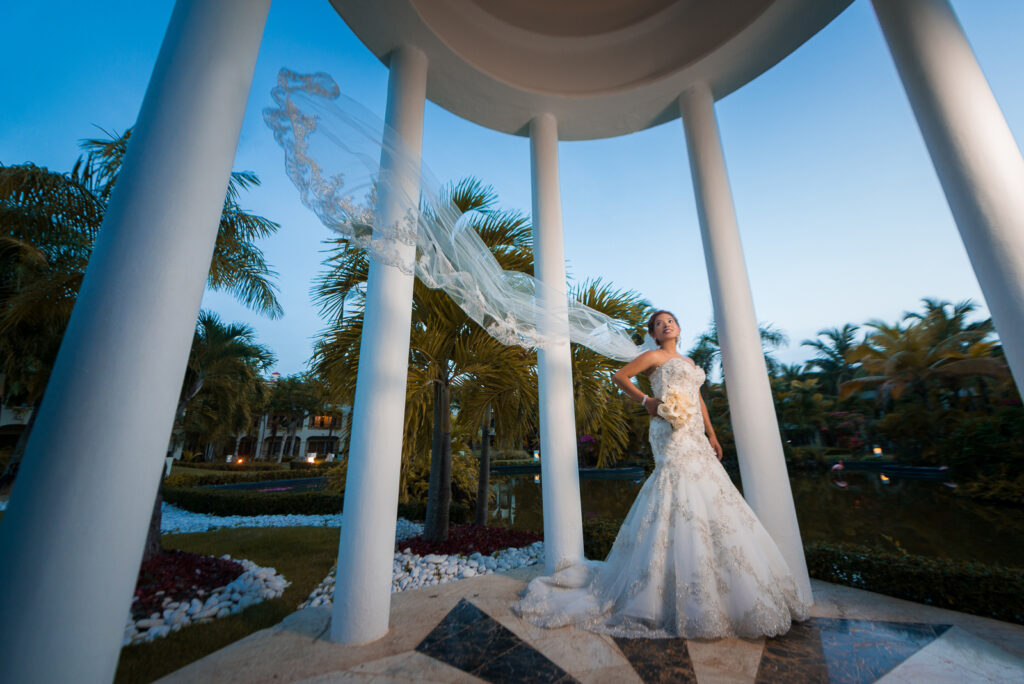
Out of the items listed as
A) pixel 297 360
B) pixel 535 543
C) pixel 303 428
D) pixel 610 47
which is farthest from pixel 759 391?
pixel 297 360

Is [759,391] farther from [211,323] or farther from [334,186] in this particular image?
[211,323]

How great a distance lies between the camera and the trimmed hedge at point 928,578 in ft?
8.95

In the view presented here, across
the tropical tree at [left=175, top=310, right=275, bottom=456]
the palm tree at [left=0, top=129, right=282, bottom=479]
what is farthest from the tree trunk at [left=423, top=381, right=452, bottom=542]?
the tropical tree at [left=175, top=310, right=275, bottom=456]

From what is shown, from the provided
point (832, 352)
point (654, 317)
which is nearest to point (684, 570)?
point (654, 317)

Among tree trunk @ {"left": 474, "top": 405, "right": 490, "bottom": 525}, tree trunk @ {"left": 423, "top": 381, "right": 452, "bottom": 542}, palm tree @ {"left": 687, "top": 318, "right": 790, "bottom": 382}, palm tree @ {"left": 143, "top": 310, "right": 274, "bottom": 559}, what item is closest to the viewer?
tree trunk @ {"left": 423, "top": 381, "right": 452, "bottom": 542}

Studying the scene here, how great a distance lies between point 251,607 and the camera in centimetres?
346

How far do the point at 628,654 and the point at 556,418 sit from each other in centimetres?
187

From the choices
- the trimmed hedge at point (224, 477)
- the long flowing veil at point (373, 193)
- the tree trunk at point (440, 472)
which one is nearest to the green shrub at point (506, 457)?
the trimmed hedge at point (224, 477)

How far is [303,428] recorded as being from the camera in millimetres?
44781

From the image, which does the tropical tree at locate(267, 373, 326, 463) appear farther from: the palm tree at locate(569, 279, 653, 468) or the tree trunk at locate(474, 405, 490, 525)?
the palm tree at locate(569, 279, 653, 468)

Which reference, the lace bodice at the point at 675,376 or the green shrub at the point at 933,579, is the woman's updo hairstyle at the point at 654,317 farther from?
the green shrub at the point at 933,579

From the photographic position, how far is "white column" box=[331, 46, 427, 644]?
2508mm

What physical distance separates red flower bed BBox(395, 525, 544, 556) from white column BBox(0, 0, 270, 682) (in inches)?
170

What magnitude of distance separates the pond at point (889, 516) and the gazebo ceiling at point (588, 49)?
16.1 ft
